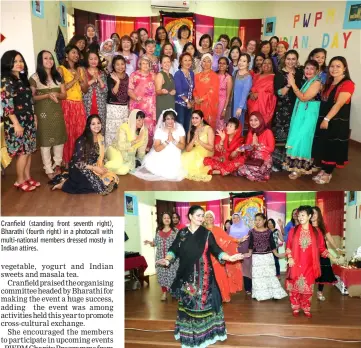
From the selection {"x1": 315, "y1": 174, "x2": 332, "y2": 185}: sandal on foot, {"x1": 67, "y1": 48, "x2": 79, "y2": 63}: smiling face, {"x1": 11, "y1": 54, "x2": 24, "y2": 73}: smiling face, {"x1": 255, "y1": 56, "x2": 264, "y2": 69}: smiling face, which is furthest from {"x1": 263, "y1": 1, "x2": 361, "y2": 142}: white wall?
{"x1": 11, "y1": 54, "x2": 24, "y2": 73}: smiling face

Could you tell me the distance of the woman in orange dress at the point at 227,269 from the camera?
2637mm

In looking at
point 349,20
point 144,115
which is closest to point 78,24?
point 144,115

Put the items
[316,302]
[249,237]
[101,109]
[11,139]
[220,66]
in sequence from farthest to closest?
1. [220,66]
2. [101,109]
3. [249,237]
4. [316,302]
5. [11,139]

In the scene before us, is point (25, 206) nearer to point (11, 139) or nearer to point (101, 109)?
point (11, 139)

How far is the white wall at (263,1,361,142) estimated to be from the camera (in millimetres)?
2879

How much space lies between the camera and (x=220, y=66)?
3117 mm

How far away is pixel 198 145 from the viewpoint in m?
2.88

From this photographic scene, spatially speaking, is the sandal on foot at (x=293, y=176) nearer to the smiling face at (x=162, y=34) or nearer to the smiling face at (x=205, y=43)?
the smiling face at (x=205, y=43)

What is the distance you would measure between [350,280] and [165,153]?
1.37 m

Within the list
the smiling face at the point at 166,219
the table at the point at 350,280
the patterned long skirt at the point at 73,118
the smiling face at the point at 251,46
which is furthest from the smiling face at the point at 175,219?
the smiling face at the point at 251,46

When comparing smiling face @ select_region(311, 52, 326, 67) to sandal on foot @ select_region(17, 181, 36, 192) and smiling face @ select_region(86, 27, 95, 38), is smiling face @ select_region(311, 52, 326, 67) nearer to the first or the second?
smiling face @ select_region(86, 27, 95, 38)

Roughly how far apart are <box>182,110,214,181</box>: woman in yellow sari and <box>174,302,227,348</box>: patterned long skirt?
37.4 inches

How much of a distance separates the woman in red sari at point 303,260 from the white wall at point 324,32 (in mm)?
1285

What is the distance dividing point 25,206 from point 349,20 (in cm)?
232
